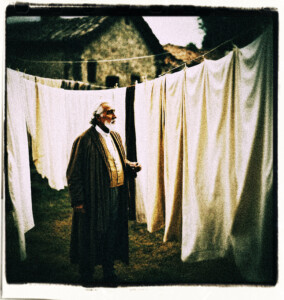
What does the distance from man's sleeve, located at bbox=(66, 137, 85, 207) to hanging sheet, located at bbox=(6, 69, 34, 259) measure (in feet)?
2.10

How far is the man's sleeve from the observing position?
247 cm

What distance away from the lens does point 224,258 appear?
2.57 m

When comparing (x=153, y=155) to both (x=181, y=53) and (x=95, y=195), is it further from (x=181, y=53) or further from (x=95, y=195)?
(x=181, y=53)

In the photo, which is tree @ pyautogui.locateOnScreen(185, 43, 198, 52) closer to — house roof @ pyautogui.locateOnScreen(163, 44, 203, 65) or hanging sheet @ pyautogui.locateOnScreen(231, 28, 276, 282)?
house roof @ pyautogui.locateOnScreen(163, 44, 203, 65)

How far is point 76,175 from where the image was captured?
2494 mm

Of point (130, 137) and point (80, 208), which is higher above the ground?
point (130, 137)

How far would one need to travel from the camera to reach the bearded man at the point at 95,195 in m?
2.54

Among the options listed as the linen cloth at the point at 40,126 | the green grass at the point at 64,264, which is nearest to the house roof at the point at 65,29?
the linen cloth at the point at 40,126

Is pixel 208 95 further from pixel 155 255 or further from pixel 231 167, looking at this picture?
pixel 155 255

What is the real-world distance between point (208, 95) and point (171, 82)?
0.57 metres

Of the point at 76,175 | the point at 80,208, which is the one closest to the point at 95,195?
the point at 80,208

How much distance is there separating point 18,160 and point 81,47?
194cm

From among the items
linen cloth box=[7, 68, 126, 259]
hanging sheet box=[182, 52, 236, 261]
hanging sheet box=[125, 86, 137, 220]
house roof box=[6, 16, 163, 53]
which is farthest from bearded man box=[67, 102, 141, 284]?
house roof box=[6, 16, 163, 53]

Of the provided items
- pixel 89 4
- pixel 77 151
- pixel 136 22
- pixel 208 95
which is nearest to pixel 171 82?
pixel 208 95
